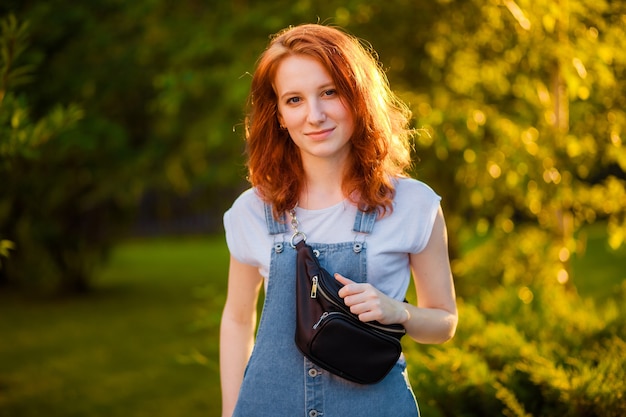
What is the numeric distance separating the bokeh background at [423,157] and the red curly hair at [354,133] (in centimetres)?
30

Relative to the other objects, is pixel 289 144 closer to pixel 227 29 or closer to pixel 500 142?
pixel 500 142

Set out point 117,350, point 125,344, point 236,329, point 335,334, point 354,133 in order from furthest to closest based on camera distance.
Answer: point 125,344
point 117,350
point 236,329
point 354,133
point 335,334

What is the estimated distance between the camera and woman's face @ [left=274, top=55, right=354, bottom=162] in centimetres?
202

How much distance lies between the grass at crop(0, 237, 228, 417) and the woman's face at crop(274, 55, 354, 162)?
6.07ft

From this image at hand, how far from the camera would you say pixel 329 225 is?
2.06 m

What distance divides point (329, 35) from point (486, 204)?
299cm

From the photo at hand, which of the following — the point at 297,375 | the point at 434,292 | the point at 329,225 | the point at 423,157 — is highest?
the point at 329,225

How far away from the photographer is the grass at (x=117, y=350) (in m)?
5.48

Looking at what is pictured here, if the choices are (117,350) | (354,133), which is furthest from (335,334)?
(117,350)


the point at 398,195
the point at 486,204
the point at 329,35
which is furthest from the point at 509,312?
the point at 329,35

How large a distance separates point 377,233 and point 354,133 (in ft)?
1.00

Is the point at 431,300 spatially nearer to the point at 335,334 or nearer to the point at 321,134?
the point at 335,334

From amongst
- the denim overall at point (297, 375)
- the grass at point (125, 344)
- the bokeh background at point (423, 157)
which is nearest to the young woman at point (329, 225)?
the denim overall at point (297, 375)

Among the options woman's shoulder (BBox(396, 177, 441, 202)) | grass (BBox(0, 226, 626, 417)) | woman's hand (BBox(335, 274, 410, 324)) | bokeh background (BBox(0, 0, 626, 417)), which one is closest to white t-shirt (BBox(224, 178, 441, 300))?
woman's shoulder (BBox(396, 177, 441, 202))
